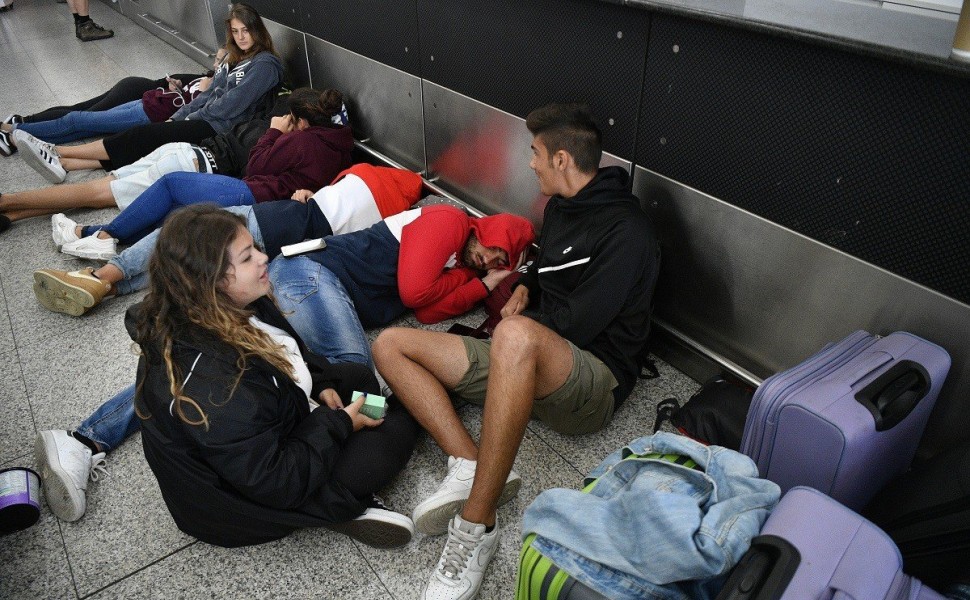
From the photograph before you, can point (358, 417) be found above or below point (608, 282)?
below

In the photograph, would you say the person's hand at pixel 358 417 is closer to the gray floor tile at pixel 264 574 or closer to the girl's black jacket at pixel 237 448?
the girl's black jacket at pixel 237 448

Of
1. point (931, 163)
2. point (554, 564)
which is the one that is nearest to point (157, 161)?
point (554, 564)

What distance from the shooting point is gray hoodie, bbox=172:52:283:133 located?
4.10 m

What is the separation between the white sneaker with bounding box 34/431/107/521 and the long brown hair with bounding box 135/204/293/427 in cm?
55

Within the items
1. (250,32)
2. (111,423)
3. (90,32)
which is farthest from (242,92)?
(90,32)

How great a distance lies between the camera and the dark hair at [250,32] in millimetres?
4113

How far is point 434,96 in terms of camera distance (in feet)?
10.9

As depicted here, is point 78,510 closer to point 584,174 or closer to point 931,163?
point 584,174

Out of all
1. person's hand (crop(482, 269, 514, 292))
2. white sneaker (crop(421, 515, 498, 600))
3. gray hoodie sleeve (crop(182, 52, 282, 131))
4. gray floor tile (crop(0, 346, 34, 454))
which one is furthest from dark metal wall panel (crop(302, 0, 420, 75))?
white sneaker (crop(421, 515, 498, 600))

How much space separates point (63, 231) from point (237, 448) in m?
2.30

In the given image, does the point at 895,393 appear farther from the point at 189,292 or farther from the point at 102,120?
the point at 102,120

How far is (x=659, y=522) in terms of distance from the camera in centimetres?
122

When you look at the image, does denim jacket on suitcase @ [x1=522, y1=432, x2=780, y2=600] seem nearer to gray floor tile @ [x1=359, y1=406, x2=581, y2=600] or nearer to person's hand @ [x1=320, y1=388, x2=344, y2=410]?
gray floor tile @ [x1=359, y1=406, x2=581, y2=600]

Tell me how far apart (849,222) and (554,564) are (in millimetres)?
1180
